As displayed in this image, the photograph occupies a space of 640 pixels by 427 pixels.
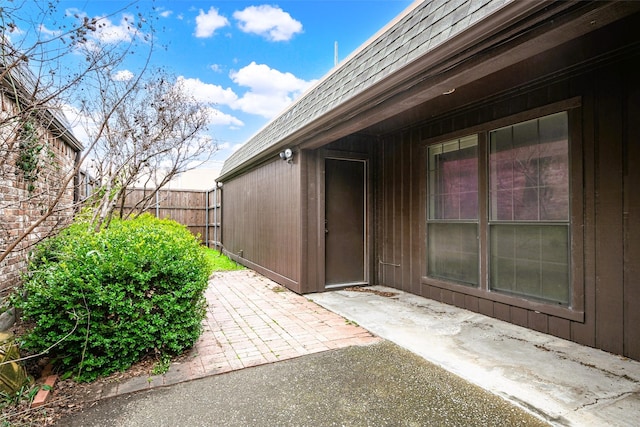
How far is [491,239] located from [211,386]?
3382 millimetres

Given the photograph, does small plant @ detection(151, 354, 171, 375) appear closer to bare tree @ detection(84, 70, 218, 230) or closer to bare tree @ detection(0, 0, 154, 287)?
bare tree @ detection(0, 0, 154, 287)

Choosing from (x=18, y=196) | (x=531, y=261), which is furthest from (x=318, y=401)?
(x=18, y=196)

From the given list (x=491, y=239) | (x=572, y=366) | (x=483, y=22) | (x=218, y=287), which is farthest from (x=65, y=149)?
(x=572, y=366)

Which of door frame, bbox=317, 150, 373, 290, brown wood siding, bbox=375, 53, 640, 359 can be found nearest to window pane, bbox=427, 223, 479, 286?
brown wood siding, bbox=375, 53, 640, 359

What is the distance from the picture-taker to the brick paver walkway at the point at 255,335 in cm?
262

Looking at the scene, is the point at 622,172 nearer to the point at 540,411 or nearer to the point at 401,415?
the point at 540,411

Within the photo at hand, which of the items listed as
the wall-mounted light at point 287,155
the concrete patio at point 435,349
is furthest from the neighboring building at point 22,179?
the wall-mounted light at point 287,155

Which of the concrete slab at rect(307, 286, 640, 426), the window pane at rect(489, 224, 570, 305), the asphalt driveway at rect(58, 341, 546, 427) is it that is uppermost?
the window pane at rect(489, 224, 570, 305)

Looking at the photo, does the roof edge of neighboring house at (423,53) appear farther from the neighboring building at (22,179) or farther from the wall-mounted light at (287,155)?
the neighboring building at (22,179)

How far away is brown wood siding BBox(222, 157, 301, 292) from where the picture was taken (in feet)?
17.8

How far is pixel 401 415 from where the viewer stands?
2.03 metres

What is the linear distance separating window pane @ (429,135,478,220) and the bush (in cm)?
332

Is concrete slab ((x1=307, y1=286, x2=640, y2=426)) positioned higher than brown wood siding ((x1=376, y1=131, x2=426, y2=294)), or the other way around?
brown wood siding ((x1=376, y1=131, x2=426, y2=294))

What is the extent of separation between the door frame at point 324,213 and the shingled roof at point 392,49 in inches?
32.4
